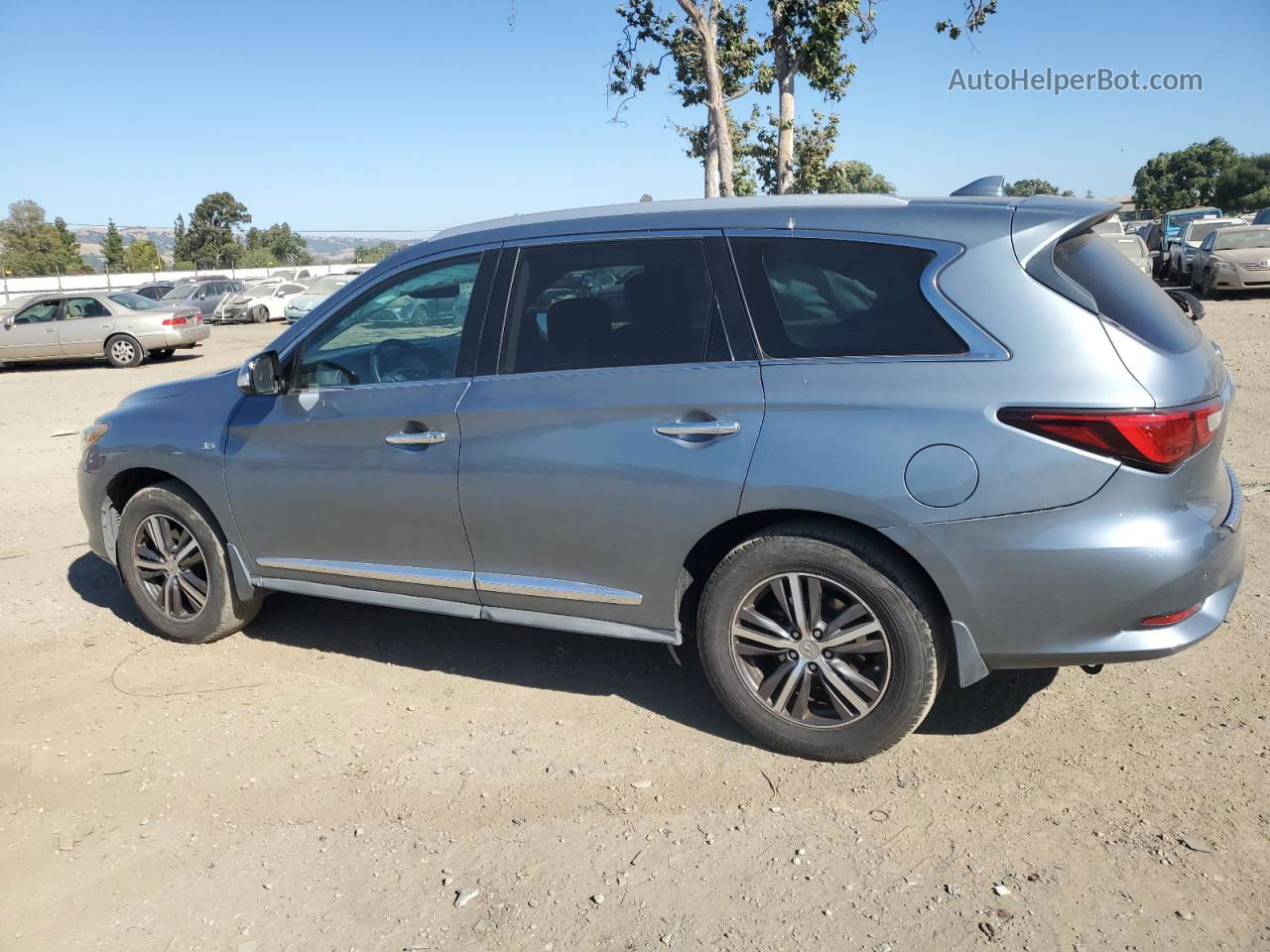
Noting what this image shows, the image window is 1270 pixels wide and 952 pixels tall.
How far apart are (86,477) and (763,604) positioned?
356 centimetres

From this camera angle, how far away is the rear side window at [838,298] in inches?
133

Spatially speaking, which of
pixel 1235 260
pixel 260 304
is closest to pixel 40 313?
pixel 260 304

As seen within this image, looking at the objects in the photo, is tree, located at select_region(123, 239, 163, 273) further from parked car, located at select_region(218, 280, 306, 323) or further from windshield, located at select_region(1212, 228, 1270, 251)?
windshield, located at select_region(1212, 228, 1270, 251)

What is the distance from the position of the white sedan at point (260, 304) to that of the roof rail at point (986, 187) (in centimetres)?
3772

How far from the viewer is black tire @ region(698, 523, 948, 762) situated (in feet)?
11.2

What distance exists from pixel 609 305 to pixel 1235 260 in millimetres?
21310

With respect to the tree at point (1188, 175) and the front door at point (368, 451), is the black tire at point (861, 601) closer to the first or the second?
the front door at point (368, 451)

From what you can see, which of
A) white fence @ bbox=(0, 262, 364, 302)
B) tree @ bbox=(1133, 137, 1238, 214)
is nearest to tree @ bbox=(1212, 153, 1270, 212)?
tree @ bbox=(1133, 137, 1238, 214)

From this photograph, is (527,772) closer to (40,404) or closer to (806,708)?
(806,708)

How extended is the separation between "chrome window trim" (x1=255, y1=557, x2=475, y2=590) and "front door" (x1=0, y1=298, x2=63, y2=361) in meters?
19.3

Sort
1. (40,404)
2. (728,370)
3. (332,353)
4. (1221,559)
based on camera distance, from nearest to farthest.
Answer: (1221,559) → (728,370) → (332,353) → (40,404)

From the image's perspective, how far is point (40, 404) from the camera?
15000 millimetres

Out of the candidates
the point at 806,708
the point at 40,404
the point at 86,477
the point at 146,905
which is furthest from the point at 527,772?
the point at 40,404

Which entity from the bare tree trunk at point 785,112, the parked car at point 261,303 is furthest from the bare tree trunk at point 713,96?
the parked car at point 261,303
